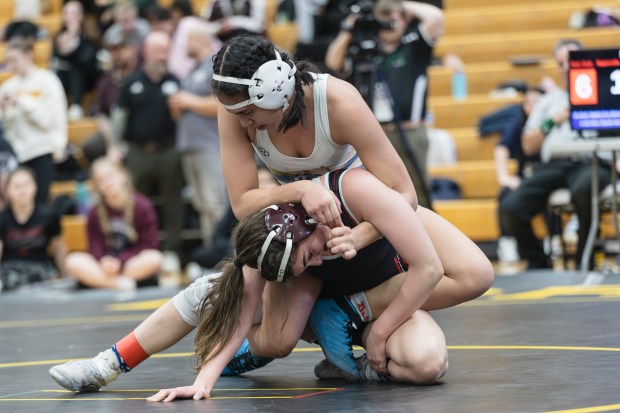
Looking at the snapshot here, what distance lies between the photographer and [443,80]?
11000 millimetres

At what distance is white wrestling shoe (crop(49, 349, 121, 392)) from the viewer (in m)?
3.95

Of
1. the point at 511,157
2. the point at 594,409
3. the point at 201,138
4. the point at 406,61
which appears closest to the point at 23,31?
the point at 201,138

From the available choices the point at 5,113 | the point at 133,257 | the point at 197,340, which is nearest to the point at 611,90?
the point at 133,257

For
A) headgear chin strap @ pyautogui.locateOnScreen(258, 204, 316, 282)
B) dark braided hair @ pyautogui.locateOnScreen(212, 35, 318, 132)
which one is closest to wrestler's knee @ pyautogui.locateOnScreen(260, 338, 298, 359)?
headgear chin strap @ pyautogui.locateOnScreen(258, 204, 316, 282)

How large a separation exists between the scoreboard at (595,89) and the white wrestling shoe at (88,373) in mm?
3833

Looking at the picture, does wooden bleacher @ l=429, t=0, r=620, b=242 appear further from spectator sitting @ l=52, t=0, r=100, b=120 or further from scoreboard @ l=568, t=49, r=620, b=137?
spectator sitting @ l=52, t=0, r=100, b=120

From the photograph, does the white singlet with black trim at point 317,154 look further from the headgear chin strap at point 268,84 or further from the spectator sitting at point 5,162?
the spectator sitting at point 5,162

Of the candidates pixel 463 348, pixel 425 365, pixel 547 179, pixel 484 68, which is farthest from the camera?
pixel 484 68

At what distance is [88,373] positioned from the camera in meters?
3.96

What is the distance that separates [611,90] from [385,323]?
11.9 ft

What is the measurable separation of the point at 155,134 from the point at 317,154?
5481 millimetres

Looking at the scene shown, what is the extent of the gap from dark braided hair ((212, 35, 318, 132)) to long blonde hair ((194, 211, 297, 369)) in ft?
1.15

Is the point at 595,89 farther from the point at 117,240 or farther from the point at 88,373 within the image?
the point at 88,373

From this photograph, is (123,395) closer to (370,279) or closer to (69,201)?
(370,279)
